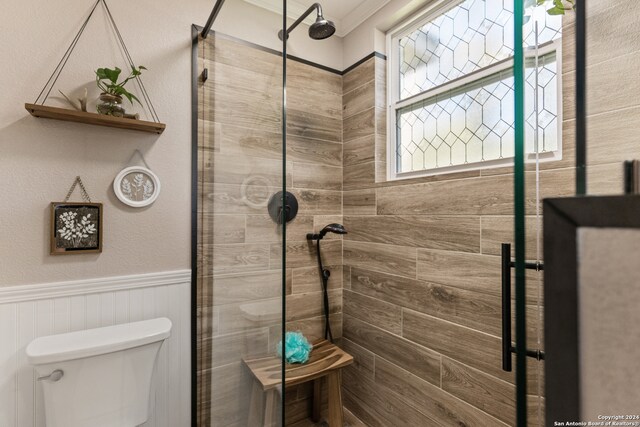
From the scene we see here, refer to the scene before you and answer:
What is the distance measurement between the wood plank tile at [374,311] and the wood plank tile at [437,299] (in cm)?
4

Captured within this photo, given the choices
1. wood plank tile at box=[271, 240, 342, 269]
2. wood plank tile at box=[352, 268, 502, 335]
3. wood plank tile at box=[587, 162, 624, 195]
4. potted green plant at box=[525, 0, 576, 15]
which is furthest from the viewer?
wood plank tile at box=[271, 240, 342, 269]

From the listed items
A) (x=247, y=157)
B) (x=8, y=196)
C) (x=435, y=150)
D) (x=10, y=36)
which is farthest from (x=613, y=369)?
(x=10, y=36)

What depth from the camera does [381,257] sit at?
5.79 feet

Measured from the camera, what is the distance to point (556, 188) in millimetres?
417

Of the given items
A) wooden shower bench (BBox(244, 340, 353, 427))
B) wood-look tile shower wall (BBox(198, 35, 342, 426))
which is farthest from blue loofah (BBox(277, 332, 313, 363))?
wood-look tile shower wall (BBox(198, 35, 342, 426))

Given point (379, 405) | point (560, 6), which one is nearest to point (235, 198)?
point (560, 6)

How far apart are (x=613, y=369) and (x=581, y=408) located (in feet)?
0.16

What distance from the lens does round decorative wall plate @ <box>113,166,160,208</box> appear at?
4.41 feet

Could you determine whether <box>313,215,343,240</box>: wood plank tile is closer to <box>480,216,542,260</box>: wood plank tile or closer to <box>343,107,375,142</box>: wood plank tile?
<box>343,107,375,142</box>: wood plank tile

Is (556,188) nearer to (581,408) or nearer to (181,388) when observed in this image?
(581,408)

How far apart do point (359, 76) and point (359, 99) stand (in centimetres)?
15

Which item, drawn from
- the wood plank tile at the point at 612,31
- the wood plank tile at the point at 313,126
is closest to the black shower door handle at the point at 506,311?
the wood plank tile at the point at 612,31

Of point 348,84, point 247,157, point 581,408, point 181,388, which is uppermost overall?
point 348,84

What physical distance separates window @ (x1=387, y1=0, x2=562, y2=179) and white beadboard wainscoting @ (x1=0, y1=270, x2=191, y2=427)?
56.8 inches
